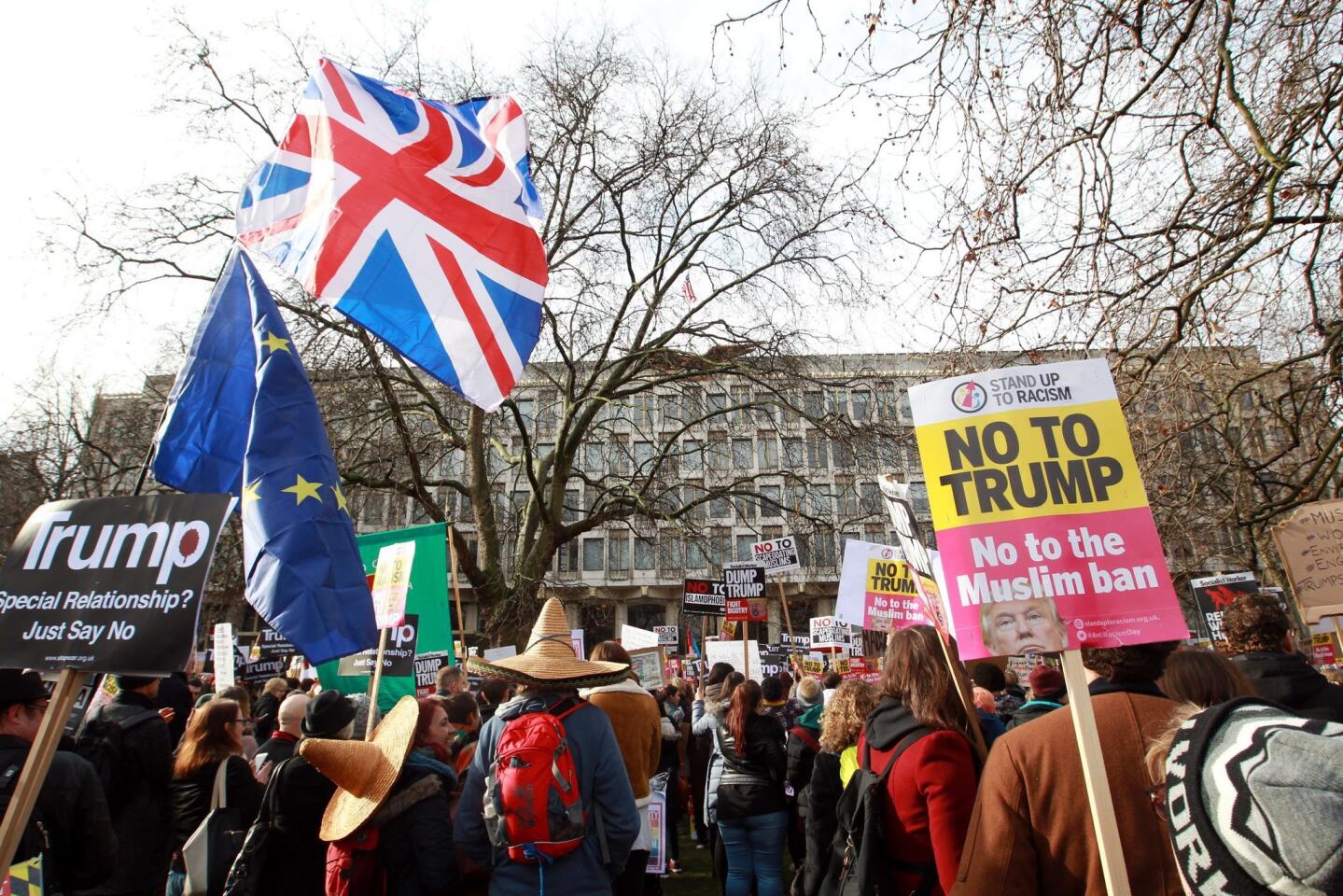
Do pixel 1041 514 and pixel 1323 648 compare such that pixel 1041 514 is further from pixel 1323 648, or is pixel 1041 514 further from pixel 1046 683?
pixel 1323 648

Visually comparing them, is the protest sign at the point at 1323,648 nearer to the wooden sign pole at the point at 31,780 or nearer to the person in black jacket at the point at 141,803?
the person in black jacket at the point at 141,803

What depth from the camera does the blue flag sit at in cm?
407

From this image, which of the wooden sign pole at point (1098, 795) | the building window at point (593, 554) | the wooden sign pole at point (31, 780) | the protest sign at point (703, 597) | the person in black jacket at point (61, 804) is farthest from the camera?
the building window at point (593, 554)

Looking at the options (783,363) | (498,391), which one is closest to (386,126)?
(498,391)

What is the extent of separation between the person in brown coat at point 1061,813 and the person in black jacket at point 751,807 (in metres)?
3.99

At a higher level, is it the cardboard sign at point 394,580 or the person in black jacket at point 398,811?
the cardboard sign at point 394,580

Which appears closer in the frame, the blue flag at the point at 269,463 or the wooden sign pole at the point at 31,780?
the wooden sign pole at the point at 31,780

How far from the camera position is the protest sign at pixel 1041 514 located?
264 cm

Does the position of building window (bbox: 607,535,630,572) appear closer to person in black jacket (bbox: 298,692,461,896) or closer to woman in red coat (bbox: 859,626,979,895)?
person in black jacket (bbox: 298,692,461,896)

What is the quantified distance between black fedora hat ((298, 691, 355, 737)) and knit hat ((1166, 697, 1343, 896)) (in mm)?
3704

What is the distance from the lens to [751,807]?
615cm

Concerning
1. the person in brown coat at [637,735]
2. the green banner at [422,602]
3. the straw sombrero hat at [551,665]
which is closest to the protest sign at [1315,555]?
the person in brown coat at [637,735]

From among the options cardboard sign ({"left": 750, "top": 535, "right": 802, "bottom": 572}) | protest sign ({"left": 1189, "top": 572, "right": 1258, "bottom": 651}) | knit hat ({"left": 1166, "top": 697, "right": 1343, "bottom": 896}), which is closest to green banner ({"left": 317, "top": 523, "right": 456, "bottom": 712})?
A: knit hat ({"left": 1166, "top": 697, "right": 1343, "bottom": 896})

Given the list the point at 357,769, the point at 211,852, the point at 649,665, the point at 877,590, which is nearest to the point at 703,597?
the point at 649,665
